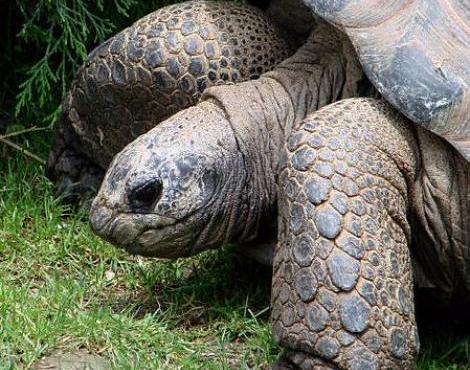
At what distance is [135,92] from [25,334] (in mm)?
1429

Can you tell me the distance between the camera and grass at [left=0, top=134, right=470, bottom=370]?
4.23m

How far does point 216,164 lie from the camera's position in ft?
14.3

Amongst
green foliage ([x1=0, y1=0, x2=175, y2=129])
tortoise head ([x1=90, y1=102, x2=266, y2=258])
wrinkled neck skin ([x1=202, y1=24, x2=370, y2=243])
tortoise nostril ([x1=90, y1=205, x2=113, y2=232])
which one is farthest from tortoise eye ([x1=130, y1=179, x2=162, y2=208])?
green foliage ([x1=0, y1=0, x2=175, y2=129])

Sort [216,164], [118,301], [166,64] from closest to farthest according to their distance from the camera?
[216,164]
[118,301]
[166,64]

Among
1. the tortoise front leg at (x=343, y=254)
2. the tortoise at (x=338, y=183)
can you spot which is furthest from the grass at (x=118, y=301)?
the tortoise front leg at (x=343, y=254)

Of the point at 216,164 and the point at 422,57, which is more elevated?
the point at 422,57

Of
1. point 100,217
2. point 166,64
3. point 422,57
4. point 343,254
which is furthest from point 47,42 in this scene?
point 343,254

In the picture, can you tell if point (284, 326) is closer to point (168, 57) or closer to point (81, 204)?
point (168, 57)

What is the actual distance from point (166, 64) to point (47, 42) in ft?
4.45

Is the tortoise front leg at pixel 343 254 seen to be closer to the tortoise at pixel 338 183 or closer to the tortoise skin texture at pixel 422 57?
the tortoise at pixel 338 183

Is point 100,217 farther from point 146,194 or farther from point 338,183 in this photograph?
point 338,183

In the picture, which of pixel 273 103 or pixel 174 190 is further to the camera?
pixel 273 103

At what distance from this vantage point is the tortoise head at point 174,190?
4.27 m

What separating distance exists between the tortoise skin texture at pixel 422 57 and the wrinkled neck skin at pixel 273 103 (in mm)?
420
